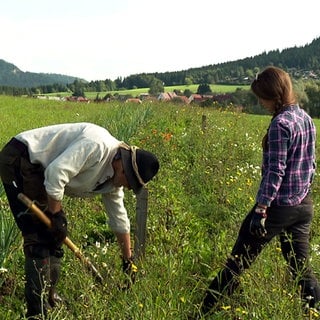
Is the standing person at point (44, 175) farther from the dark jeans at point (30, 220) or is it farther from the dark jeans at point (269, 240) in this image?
the dark jeans at point (269, 240)

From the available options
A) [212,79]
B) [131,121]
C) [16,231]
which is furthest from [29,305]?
[212,79]

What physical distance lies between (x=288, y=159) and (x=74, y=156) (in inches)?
52.8

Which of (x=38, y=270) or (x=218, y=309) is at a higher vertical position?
(x=38, y=270)

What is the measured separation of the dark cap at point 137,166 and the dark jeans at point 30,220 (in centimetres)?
54

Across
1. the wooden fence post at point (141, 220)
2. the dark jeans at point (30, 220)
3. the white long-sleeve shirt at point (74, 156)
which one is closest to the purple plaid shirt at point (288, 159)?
the wooden fence post at point (141, 220)

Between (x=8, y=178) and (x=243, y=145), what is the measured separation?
21.8 feet

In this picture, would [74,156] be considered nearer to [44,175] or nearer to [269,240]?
[44,175]

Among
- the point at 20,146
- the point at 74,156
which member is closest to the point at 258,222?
the point at 74,156

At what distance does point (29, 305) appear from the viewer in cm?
291

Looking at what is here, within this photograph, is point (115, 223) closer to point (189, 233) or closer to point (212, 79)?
point (189, 233)

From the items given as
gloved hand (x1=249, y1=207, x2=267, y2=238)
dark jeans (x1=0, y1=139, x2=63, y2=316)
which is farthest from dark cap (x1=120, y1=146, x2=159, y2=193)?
gloved hand (x1=249, y1=207, x2=267, y2=238)

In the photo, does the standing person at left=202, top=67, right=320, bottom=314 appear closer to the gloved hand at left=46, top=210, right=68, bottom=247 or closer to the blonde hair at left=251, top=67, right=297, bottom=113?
the blonde hair at left=251, top=67, right=297, bottom=113

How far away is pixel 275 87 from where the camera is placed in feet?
9.34

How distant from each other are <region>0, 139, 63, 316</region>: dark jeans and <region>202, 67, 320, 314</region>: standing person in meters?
1.07
